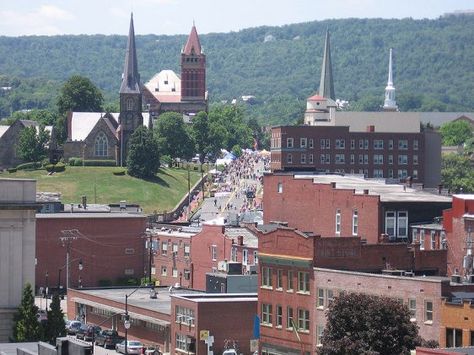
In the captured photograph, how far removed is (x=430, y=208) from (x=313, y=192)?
Answer: 7.70m

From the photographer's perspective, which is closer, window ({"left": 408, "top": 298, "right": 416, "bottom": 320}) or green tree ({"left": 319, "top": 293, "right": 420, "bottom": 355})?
green tree ({"left": 319, "top": 293, "right": 420, "bottom": 355})

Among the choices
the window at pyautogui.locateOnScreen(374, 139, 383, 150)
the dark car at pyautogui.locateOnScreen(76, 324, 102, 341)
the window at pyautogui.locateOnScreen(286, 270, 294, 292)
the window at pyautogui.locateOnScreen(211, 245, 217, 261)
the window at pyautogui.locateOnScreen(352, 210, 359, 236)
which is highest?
→ the window at pyautogui.locateOnScreen(374, 139, 383, 150)

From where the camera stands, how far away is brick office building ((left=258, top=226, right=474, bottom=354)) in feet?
233

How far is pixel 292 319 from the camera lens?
242 feet

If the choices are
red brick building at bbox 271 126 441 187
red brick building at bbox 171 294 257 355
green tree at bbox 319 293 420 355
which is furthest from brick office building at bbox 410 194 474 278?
red brick building at bbox 271 126 441 187

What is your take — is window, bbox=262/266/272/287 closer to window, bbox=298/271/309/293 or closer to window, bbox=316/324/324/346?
window, bbox=298/271/309/293

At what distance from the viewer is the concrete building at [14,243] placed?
228 feet

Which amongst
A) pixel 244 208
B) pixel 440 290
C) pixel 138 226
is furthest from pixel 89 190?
pixel 440 290

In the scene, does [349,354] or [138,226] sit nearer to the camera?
[349,354]

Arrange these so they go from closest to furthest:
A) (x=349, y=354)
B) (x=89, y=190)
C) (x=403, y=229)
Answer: (x=349, y=354), (x=403, y=229), (x=89, y=190)

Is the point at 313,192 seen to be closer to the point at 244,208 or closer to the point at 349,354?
the point at 349,354

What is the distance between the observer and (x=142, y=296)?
99062 millimetres

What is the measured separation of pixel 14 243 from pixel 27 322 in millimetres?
4233

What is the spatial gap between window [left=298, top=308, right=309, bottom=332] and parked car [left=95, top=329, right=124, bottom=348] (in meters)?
15.3
